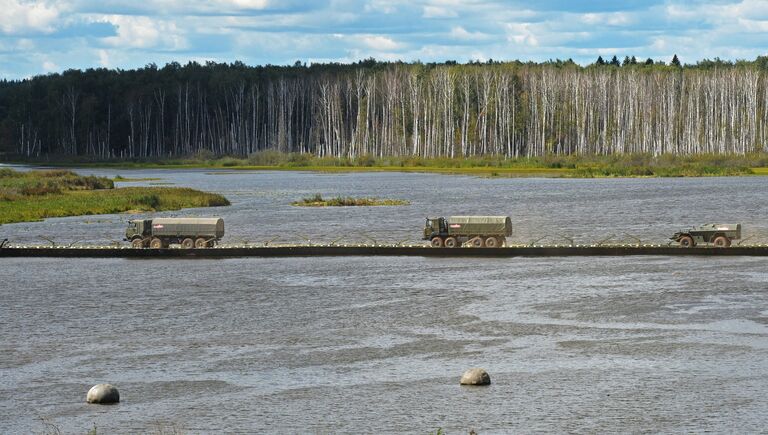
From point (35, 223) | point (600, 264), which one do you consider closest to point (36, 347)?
point (600, 264)

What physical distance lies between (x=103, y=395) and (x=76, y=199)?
8573cm

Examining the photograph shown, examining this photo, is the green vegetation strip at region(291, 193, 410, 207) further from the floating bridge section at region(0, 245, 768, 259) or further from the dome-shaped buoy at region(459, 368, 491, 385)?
the dome-shaped buoy at region(459, 368, 491, 385)

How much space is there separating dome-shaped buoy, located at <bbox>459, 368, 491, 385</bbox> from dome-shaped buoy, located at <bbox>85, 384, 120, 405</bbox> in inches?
402

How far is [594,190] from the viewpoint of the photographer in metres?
143

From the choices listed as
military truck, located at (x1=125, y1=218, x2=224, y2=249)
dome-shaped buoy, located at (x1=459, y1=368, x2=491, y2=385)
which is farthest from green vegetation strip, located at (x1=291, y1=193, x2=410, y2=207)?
dome-shaped buoy, located at (x1=459, y1=368, x2=491, y2=385)

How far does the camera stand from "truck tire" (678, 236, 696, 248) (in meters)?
73.2

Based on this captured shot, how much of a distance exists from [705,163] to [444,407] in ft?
519

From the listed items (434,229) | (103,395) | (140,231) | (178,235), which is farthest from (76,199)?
(103,395)

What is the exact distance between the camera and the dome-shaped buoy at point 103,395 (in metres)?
35.1

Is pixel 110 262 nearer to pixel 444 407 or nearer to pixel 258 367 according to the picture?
pixel 258 367

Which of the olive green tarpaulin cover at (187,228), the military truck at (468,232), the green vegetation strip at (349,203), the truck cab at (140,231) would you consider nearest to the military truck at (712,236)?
the military truck at (468,232)

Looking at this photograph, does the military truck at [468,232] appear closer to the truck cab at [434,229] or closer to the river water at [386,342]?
the truck cab at [434,229]

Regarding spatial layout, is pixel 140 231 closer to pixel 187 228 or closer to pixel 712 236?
pixel 187 228

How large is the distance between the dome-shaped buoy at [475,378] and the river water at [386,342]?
0.46m
